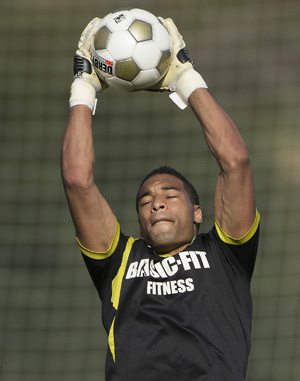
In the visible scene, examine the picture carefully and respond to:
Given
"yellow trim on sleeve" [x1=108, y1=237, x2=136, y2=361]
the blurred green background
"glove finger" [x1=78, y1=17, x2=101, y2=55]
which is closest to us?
"yellow trim on sleeve" [x1=108, y1=237, x2=136, y2=361]

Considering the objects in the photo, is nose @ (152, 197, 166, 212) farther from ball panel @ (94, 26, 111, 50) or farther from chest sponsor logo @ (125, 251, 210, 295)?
ball panel @ (94, 26, 111, 50)

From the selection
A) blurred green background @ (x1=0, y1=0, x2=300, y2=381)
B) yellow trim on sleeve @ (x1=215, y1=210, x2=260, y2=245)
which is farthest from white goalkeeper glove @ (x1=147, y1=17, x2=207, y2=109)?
blurred green background @ (x1=0, y1=0, x2=300, y2=381)

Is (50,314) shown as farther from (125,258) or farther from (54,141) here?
(125,258)

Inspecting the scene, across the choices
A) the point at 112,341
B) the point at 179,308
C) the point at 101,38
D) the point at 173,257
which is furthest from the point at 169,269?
the point at 101,38

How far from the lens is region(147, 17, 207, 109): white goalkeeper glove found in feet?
9.39

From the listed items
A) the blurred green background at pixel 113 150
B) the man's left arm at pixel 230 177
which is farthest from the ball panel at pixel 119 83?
the blurred green background at pixel 113 150

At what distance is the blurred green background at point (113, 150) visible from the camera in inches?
254

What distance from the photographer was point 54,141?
746cm

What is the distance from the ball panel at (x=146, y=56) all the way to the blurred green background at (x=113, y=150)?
3.89 metres

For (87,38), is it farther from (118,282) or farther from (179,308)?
(179,308)

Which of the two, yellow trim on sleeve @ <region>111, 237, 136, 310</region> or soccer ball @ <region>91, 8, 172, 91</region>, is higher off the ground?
soccer ball @ <region>91, 8, 172, 91</region>

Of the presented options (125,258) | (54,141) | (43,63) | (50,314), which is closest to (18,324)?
(50,314)

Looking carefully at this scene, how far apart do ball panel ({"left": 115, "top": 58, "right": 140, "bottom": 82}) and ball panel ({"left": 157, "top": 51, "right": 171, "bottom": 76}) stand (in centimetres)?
9

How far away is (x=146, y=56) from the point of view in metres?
2.86
